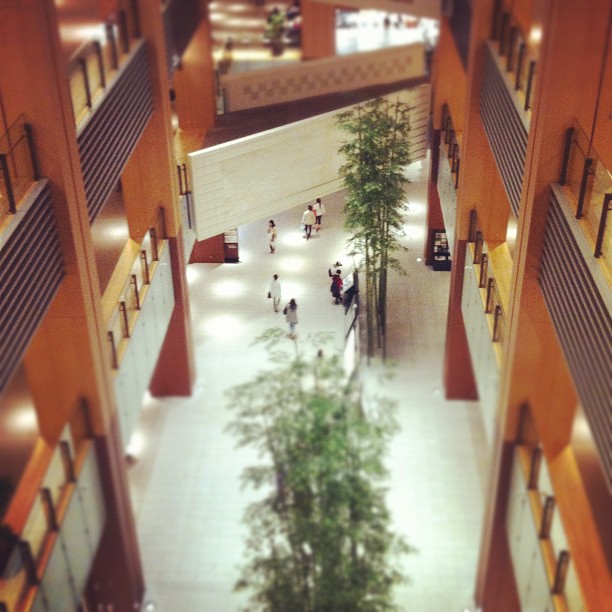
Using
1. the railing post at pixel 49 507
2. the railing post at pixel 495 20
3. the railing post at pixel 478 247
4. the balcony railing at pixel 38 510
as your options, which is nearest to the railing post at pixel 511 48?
the railing post at pixel 495 20

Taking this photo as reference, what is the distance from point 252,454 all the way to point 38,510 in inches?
194

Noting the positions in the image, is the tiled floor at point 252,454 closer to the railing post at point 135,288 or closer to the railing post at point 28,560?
the railing post at point 135,288

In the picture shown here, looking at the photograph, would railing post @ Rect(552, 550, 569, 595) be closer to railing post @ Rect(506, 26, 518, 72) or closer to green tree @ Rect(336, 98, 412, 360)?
green tree @ Rect(336, 98, 412, 360)

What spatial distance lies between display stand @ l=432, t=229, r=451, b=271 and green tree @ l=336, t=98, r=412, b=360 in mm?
1359

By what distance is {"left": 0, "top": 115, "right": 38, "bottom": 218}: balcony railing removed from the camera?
6383 mm

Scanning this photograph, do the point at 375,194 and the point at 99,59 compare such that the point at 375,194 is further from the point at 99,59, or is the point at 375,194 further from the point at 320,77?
the point at 320,77

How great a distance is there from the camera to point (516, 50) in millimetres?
8984

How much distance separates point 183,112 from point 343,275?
5530 millimetres

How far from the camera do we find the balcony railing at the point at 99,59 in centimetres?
786

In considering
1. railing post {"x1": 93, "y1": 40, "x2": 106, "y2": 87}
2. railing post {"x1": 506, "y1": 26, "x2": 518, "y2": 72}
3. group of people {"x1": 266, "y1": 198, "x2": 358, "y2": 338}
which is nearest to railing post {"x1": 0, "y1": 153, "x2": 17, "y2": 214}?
railing post {"x1": 93, "y1": 40, "x2": 106, "y2": 87}

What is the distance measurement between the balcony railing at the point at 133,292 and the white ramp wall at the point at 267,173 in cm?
94

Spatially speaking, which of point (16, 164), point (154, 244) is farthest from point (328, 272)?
point (16, 164)

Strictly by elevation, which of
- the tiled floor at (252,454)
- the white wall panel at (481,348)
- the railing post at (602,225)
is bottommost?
the tiled floor at (252,454)

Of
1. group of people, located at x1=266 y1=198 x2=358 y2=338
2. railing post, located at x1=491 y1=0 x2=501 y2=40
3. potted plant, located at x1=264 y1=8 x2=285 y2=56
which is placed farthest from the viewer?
potted plant, located at x1=264 y1=8 x2=285 y2=56
